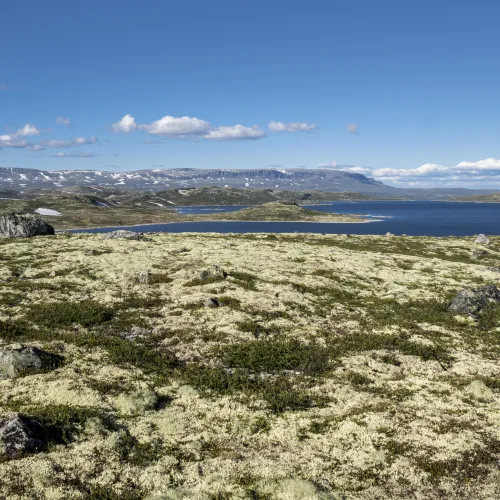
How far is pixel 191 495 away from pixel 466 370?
1990 cm

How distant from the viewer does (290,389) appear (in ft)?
75.2

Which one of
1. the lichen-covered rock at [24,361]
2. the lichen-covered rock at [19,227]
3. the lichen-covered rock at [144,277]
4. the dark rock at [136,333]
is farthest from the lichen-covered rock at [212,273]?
the lichen-covered rock at [19,227]

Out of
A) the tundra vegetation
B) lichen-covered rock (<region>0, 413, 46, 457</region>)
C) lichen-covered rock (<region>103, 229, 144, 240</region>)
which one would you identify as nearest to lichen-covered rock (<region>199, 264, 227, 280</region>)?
the tundra vegetation

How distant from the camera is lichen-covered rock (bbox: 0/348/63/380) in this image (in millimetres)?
22281

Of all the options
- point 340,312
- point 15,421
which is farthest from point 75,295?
point 340,312

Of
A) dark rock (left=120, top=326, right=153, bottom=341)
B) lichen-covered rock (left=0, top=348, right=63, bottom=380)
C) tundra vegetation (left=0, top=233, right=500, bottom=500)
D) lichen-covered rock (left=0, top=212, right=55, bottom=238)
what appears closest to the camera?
tundra vegetation (left=0, top=233, right=500, bottom=500)

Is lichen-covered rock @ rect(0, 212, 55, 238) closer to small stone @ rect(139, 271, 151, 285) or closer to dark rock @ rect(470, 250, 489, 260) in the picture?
small stone @ rect(139, 271, 151, 285)

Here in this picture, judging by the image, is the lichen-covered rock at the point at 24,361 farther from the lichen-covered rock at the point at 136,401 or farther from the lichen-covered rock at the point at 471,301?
the lichen-covered rock at the point at 471,301

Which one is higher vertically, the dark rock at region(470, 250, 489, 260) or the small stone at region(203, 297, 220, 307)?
the dark rock at region(470, 250, 489, 260)

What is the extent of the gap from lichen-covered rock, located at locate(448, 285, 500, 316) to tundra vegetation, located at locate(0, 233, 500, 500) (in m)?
0.79

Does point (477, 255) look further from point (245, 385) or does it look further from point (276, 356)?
point (245, 385)

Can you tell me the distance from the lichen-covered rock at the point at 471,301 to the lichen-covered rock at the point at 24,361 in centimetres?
3393

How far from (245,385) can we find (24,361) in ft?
41.1

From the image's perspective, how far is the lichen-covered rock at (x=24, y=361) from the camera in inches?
877
